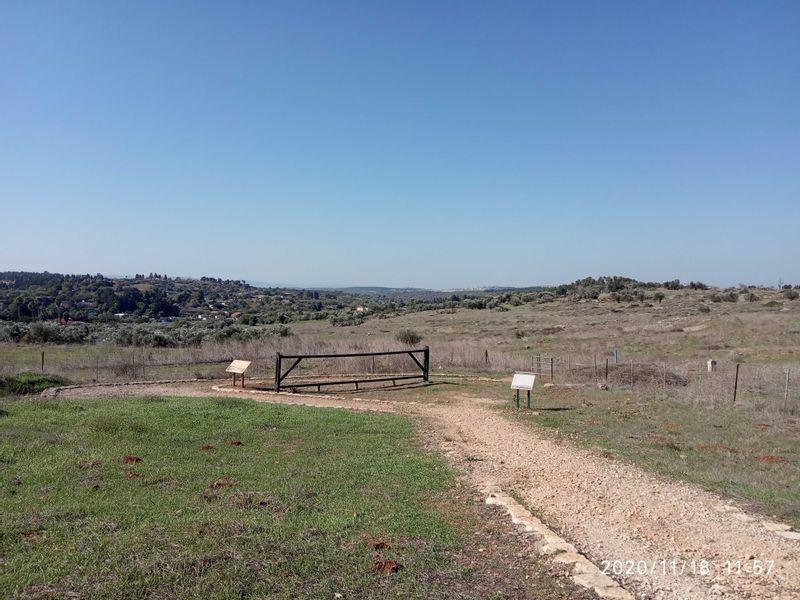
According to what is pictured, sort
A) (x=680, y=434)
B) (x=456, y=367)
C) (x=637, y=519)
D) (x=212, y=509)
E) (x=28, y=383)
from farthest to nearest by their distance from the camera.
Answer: (x=456, y=367) < (x=28, y=383) < (x=680, y=434) < (x=637, y=519) < (x=212, y=509)

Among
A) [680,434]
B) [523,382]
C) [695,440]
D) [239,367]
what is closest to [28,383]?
[239,367]

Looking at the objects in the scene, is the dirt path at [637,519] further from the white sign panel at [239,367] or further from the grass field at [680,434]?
the white sign panel at [239,367]

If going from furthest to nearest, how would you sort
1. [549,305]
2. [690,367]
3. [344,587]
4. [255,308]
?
[255,308], [549,305], [690,367], [344,587]

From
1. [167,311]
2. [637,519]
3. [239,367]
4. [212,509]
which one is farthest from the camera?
[167,311]

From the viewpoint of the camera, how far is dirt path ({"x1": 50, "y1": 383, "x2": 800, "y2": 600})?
5.70 meters

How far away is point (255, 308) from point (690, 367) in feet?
218

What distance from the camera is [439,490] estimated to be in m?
8.89

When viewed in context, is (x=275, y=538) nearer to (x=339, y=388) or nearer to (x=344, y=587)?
(x=344, y=587)

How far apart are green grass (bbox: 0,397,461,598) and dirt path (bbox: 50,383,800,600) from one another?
4.20ft

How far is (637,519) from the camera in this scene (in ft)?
24.8

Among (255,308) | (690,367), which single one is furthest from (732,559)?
(255,308)
